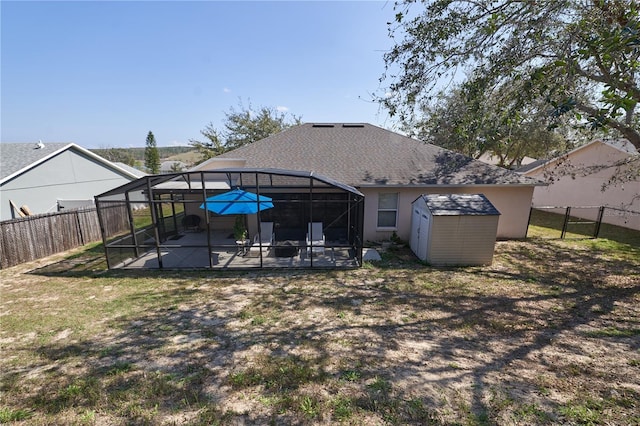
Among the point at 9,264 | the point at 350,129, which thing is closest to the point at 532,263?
the point at 350,129

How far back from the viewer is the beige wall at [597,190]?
41.1 ft

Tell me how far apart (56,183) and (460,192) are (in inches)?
829

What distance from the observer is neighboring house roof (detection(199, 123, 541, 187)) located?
10.1 m

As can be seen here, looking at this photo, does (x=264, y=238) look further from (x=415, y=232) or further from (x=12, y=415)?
(x=12, y=415)

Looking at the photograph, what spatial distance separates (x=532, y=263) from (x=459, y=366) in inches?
256

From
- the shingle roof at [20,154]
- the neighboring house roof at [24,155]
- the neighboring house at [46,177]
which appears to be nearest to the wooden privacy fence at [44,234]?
the neighboring house at [46,177]

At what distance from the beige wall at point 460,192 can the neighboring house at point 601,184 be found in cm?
224

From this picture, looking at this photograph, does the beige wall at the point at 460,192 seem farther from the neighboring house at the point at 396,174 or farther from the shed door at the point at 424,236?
the shed door at the point at 424,236

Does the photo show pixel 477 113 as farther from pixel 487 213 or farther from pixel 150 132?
pixel 150 132

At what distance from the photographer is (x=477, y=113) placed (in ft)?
23.8

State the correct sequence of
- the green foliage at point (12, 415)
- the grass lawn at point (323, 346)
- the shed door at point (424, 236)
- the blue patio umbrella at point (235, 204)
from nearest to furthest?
the green foliage at point (12, 415) → the grass lawn at point (323, 346) → the blue patio umbrella at point (235, 204) → the shed door at point (424, 236)

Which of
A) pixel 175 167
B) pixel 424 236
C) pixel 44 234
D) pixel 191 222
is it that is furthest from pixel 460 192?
pixel 175 167

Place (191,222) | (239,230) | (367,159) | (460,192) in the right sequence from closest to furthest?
(239,230) < (460,192) < (367,159) < (191,222)

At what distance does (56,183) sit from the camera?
48.0 ft
